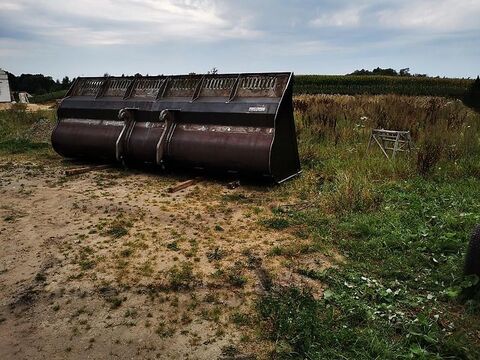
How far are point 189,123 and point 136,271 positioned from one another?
394 centimetres

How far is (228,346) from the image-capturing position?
2748 millimetres

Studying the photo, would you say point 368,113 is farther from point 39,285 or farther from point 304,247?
point 39,285

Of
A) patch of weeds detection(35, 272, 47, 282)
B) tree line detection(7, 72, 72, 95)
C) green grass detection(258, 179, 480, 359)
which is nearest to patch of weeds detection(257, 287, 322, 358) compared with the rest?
green grass detection(258, 179, 480, 359)

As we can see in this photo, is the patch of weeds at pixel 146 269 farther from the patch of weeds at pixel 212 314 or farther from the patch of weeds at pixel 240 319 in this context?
the patch of weeds at pixel 240 319

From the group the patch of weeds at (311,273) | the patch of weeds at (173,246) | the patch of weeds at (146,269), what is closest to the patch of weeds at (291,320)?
the patch of weeds at (311,273)

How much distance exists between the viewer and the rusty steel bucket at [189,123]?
6.48m

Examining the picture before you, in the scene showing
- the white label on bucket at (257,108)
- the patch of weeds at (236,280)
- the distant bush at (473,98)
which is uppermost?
the distant bush at (473,98)

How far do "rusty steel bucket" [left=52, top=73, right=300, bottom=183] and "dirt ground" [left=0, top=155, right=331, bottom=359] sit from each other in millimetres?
788

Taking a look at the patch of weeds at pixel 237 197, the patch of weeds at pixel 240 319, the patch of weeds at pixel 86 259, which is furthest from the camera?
the patch of weeds at pixel 237 197

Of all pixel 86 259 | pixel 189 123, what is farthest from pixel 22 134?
pixel 86 259

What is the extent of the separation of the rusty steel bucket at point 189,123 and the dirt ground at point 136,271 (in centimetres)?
79

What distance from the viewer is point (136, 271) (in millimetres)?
3801

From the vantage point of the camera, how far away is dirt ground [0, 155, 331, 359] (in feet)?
9.30

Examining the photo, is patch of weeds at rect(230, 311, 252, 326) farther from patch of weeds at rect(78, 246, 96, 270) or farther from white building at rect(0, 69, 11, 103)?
white building at rect(0, 69, 11, 103)
